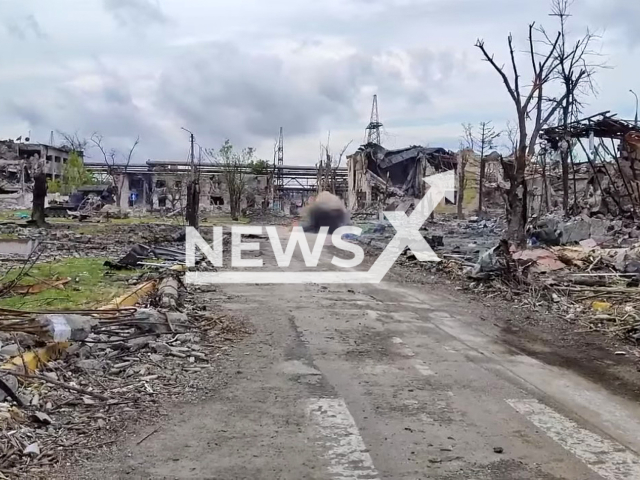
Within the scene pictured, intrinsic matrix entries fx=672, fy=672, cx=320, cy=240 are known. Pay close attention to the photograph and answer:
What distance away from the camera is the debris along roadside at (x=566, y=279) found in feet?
30.8

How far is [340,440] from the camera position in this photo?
4.51 meters

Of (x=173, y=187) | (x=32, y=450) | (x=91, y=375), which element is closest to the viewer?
(x=32, y=450)

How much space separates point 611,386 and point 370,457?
303 centimetres

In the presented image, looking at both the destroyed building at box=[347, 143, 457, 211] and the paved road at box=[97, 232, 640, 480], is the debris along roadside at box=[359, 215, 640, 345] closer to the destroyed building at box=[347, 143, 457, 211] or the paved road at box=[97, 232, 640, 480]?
the paved road at box=[97, 232, 640, 480]

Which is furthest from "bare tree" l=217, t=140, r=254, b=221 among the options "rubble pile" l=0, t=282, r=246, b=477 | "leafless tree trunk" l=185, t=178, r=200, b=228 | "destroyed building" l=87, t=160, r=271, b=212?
"rubble pile" l=0, t=282, r=246, b=477

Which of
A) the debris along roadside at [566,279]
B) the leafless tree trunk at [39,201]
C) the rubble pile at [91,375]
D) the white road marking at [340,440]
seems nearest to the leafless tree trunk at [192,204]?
the leafless tree trunk at [39,201]

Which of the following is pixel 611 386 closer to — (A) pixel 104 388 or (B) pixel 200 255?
(A) pixel 104 388

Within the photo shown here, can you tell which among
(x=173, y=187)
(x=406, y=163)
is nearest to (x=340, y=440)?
(x=406, y=163)

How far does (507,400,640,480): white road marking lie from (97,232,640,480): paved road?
0.5 inches

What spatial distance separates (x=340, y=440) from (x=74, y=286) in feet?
26.6

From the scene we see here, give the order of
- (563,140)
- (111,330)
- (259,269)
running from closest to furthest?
(111,330)
(259,269)
(563,140)

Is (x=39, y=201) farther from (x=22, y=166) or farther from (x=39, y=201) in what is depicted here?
(x=22, y=166)

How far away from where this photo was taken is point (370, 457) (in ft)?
13.8

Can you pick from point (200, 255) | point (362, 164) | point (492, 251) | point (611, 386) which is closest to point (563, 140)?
point (492, 251)
